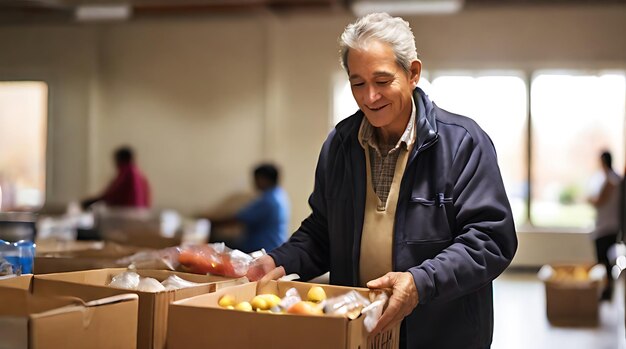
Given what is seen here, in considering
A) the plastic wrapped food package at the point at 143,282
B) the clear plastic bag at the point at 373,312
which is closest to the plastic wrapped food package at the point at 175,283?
the plastic wrapped food package at the point at 143,282

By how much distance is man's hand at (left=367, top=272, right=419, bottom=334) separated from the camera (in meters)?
1.62

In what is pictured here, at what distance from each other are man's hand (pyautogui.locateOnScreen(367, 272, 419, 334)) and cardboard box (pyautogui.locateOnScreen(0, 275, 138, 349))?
52cm

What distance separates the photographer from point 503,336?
5.80 m

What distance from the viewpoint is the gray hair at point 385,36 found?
1.88 m

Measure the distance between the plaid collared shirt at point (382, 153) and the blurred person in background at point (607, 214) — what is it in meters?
6.40

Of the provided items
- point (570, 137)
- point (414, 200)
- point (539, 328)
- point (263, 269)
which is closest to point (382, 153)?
point (414, 200)

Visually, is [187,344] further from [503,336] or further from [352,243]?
[503,336]

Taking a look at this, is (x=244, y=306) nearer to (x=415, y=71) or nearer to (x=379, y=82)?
(x=379, y=82)

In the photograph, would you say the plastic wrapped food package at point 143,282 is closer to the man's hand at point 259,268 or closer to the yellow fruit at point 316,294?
the man's hand at point 259,268

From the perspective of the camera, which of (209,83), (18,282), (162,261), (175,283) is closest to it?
(18,282)

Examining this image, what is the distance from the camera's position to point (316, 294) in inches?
68.7

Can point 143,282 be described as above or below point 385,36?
below

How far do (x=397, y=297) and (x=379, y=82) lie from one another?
21.4 inches

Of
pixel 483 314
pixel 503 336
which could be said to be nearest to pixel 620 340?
pixel 503 336
